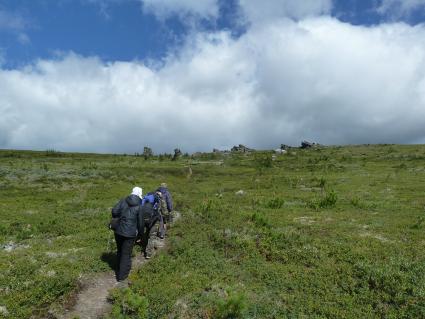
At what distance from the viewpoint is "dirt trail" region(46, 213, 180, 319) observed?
14648 mm

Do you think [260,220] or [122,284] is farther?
[260,220]

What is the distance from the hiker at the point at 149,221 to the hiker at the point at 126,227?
1037 millimetres

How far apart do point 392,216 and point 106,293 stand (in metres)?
18.8

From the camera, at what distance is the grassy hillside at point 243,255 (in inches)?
585

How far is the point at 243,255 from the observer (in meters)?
19.2

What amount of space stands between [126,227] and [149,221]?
2701 mm

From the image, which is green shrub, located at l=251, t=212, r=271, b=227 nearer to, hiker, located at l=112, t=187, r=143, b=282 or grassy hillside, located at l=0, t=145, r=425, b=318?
grassy hillside, located at l=0, t=145, r=425, b=318

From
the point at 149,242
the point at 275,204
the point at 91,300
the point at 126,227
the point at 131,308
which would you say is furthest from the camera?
the point at 275,204

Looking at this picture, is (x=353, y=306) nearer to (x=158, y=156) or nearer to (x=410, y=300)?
(x=410, y=300)

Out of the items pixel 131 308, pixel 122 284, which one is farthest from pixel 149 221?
pixel 131 308

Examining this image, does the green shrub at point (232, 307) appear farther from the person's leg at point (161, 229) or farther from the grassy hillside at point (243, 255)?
the person's leg at point (161, 229)

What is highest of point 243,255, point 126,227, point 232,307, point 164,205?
point 164,205

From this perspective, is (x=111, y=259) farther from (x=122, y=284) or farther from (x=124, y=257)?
(x=122, y=284)

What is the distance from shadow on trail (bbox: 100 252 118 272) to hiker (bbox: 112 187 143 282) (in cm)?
106
